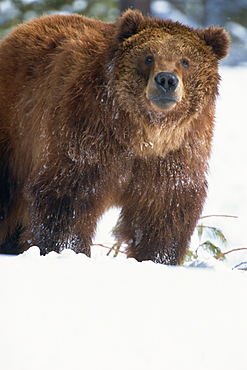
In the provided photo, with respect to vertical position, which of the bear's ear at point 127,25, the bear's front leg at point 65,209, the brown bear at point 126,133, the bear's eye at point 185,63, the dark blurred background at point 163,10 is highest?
the dark blurred background at point 163,10

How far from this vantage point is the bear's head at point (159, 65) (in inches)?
162

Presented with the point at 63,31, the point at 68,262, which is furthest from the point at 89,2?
the point at 68,262

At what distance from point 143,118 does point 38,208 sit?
982mm

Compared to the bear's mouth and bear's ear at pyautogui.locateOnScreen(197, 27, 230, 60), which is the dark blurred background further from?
the bear's mouth

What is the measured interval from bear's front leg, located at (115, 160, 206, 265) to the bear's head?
0.43 meters

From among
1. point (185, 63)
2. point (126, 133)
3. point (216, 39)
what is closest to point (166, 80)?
point (185, 63)

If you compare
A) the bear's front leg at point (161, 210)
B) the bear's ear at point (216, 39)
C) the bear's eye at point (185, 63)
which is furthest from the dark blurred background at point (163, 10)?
the bear's front leg at point (161, 210)

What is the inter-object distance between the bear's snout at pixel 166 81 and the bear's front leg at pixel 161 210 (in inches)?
23.7

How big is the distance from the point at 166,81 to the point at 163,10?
239 inches

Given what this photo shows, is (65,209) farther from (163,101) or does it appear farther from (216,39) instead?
(216,39)

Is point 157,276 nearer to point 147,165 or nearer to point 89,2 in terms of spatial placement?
point 147,165

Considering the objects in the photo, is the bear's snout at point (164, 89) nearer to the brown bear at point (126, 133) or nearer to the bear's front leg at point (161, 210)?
the brown bear at point (126, 133)

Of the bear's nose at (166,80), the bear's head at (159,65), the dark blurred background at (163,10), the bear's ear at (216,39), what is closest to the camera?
the bear's nose at (166,80)

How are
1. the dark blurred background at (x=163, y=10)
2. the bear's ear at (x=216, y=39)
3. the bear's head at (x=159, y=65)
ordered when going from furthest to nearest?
the dark blurred background at (x=163, y=10)
the bear's ear at (x=216, y=39)
the bear's head at (x=159, y=65)
